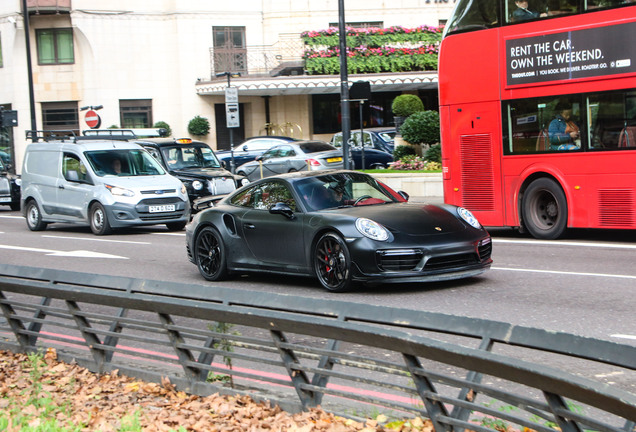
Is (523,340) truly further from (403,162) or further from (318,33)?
(318,33)

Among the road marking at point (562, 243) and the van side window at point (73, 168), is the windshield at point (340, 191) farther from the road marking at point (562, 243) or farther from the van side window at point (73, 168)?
the van side window at point (73, 168)

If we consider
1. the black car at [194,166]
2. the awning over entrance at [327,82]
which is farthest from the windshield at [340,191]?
the awning over entrance at [327,82]

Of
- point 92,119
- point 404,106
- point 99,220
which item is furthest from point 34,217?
point 404,106

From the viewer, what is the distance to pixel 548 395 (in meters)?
3.58

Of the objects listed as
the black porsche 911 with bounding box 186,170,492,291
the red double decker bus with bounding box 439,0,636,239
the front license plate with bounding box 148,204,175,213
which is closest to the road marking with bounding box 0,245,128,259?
the front license plate with bounding box 148,204,175,213

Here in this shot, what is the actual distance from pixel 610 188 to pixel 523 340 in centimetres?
1000

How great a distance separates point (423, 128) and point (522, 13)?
12383mm

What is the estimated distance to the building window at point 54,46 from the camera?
43.7 m

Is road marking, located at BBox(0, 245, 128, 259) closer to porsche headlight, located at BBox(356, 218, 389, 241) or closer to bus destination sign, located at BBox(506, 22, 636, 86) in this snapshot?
porsche headlight, located at BBox(356, 218, 389, 241)

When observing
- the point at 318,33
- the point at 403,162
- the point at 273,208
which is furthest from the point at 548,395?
the point at 318,33

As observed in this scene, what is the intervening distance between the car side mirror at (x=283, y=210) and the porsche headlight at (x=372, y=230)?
1012 mm

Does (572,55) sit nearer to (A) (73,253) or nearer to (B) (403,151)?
(A) (73,253)

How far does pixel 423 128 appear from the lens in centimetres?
2652

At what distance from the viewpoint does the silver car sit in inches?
1110
